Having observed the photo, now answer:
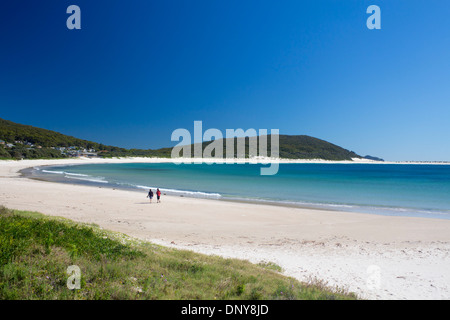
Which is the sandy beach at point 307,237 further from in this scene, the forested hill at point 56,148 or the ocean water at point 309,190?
the forested hill at point 56,148

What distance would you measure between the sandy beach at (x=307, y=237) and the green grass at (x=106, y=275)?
2.40m

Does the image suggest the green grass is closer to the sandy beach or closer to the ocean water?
the sandy beach

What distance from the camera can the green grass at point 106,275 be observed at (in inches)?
148

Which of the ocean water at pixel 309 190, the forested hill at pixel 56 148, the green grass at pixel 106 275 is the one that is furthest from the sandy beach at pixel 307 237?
the forested hill at pixel 56 148

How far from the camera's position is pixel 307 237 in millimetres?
11953

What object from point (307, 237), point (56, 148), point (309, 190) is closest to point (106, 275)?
point (307, 237)

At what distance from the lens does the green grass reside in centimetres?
376

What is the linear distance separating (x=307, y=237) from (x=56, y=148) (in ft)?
440

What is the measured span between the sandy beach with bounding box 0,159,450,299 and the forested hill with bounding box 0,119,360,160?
7526 cm

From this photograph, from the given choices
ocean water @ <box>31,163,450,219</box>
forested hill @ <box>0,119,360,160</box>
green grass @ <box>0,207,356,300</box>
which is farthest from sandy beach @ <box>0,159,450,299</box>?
forested hill @ <box>0,119,360,160</box>
